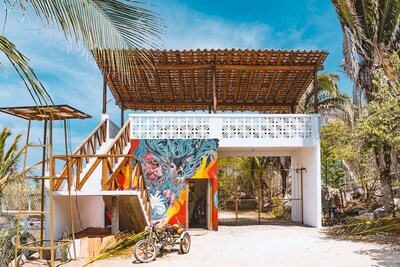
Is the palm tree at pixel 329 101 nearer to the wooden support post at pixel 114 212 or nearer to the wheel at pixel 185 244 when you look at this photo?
the wheel at pixel 185 244

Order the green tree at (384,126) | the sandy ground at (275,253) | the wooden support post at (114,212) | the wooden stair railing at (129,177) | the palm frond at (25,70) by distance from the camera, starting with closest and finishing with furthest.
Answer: the palm frond at (25,70)
the sandy ground at (275,253)
the wooden stair railing at (129,177)
the wooden support post at (114,212)
the green tree at (384,126)

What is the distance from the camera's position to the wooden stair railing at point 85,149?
8047 millimetres

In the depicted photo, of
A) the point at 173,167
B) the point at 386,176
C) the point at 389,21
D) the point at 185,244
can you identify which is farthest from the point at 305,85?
the point at 185,244

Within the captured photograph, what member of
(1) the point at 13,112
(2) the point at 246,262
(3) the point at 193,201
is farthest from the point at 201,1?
(3) the point at 193,201

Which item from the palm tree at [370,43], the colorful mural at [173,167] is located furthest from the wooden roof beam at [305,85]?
the colorful mural at [173,167]

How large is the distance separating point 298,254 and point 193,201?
970 cm

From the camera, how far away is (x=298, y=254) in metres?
8.22

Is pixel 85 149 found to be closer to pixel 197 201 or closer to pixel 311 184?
pixel 311 184

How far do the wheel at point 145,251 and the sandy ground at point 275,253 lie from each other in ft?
0.46

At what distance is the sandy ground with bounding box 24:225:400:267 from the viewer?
7518 mm

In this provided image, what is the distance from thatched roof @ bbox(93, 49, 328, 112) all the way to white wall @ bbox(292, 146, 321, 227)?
9.06ft

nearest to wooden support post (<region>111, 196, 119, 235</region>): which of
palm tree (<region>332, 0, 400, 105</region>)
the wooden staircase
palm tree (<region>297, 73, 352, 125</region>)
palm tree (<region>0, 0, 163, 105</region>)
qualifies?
the wooden staircase

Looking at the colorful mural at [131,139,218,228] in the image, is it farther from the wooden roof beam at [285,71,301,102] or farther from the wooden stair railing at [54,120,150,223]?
the wooden roof beam at [285,71,301,102]

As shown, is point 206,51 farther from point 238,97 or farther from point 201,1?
point 201,1
